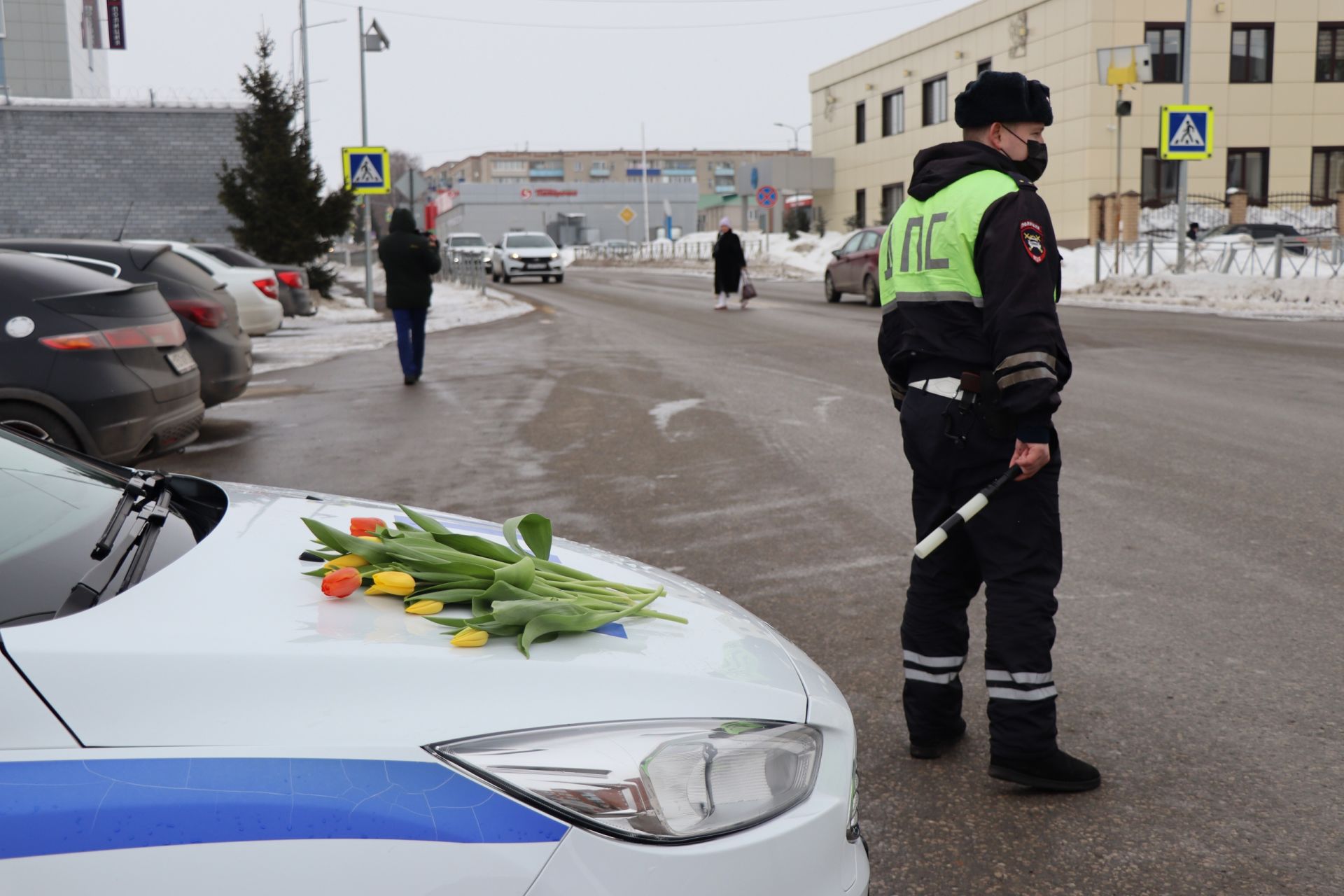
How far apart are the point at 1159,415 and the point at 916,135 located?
1587 inches

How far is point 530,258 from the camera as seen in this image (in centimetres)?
3831

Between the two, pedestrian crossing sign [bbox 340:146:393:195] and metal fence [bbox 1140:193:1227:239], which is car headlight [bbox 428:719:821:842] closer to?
pedestrian crossing sign [bbox 340:146:393:195]

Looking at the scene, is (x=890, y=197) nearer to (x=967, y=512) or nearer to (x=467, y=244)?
(x=467, y=244)

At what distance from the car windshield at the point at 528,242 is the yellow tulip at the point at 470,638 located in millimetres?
37535

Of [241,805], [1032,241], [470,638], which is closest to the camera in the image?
[241,805]

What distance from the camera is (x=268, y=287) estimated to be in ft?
60.7

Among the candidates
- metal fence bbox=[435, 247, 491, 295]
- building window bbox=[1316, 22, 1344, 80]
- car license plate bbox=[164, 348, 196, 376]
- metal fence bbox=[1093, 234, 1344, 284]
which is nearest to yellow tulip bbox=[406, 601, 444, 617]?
car license plate bbox=[164, 348, 196, 376]

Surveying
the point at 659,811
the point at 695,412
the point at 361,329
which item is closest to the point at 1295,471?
the point at 695,412

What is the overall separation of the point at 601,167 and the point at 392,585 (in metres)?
144

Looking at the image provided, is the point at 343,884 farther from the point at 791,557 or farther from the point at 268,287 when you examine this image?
the point at 268,287

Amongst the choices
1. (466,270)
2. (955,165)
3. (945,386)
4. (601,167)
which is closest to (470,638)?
(945,386)

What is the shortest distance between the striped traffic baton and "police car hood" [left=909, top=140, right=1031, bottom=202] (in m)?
0.78

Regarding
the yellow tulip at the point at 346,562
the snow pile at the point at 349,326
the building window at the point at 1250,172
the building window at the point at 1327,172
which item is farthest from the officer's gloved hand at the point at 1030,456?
the building window at the point at 1327,172

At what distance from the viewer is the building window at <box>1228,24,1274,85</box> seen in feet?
127
